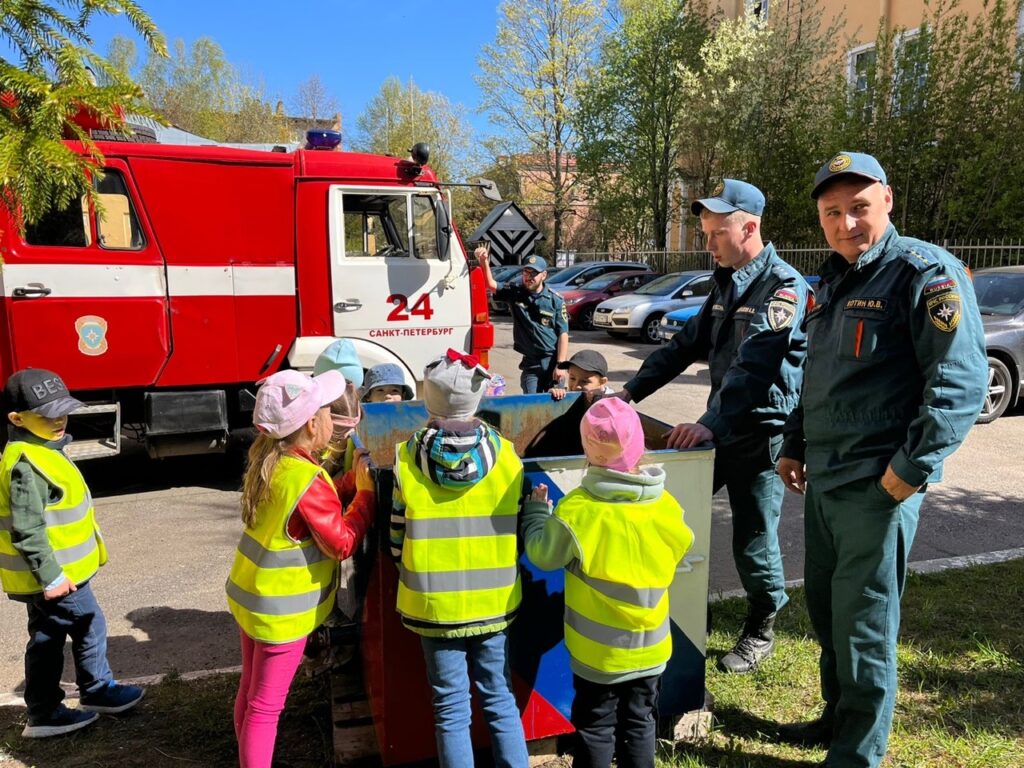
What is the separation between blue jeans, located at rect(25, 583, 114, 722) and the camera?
2721mm

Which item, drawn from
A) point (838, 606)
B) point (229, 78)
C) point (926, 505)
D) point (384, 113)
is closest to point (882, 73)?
point (926, 505)

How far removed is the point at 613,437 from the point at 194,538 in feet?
12.6

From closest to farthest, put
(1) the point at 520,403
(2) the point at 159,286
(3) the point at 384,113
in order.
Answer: (1) the point at 520,403 → (2) the point at 159,286 → (3) the point at 384,113

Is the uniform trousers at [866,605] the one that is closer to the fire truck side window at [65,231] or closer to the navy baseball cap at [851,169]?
the navy baseball cap at [851,169]

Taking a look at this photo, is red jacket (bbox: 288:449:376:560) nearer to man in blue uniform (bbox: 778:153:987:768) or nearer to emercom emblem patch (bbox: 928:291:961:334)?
man in blue uniform (bbox: 778:153:987:768)

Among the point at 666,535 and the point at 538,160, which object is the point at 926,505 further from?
the point at 538,160

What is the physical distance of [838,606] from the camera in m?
2.43

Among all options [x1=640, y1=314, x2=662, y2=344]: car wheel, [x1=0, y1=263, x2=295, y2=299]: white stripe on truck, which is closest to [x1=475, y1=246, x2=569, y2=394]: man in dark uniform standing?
[x1=0, y1=263, x2=295, y2=299]: white stripe on truck

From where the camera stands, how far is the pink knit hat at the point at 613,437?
210 cm

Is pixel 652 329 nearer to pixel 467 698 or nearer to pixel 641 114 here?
pixel 641 114

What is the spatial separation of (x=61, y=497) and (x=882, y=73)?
1977cm

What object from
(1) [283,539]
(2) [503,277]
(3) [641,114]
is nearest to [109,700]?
(1) [283,539]

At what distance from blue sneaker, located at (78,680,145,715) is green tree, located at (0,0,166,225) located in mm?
1945

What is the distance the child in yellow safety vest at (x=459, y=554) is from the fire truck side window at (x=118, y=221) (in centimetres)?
397
